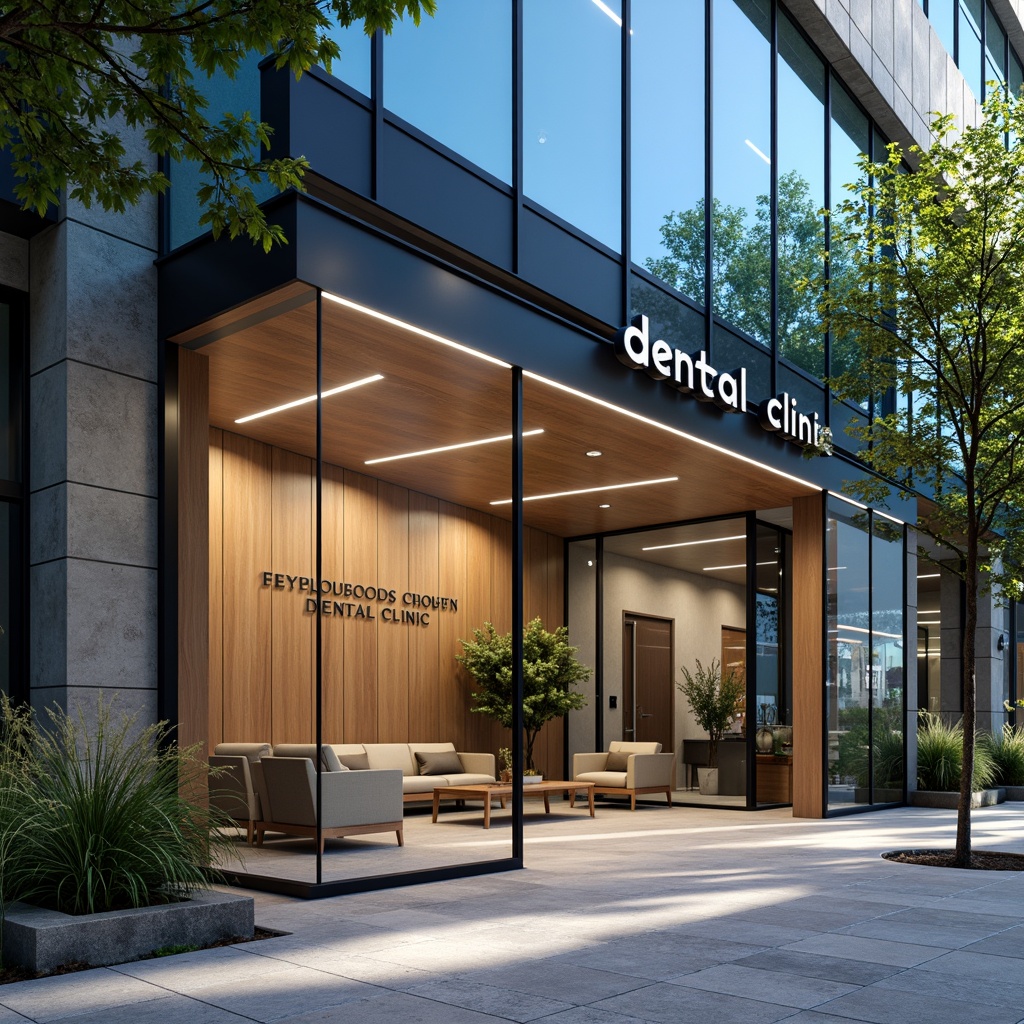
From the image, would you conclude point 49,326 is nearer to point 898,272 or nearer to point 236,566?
point 236,566

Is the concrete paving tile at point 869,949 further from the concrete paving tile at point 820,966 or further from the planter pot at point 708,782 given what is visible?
the planter pot at point 708,782

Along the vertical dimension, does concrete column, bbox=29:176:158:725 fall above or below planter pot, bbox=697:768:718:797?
above

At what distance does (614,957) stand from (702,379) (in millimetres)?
6385

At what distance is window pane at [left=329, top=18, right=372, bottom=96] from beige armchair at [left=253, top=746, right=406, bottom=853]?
15.7ft

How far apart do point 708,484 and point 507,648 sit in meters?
3.03

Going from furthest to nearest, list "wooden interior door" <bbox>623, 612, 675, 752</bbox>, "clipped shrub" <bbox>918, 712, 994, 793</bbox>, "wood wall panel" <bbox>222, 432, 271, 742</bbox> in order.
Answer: "wooden interior door" <bbox>623, 612, 675, 752</bbox> < "clipped shrub" <bbox>918, 712, 994, 793</bbox> < "wood wall panel" <bbox>222, 432, 271, 742</bbox>

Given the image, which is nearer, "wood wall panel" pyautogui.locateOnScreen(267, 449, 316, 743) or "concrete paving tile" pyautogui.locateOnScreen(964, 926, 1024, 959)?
"concrete paving tile" pyautogui.locateOnScreen(964, 926, 1024, 959)

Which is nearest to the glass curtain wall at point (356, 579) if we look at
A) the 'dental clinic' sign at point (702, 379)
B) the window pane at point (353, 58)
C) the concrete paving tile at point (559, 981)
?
the 'dental clinic' sign at point (702, 379)

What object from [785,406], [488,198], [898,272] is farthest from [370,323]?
[785,406]

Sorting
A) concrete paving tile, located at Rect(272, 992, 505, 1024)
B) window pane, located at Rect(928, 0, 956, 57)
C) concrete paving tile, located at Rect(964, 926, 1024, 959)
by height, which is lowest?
concrete paving tile, located at Rect(964, 926, 1024, 959)

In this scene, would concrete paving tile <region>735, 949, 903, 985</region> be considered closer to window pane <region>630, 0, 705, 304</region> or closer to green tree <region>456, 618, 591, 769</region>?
window pane <region>630, 0, 705, 304</region>

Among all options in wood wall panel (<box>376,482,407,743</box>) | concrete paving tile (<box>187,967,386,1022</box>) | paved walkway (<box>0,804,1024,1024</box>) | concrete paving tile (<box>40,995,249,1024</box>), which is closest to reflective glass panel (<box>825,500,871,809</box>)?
paved walkway (<box>0,804,1024,1024</box>)

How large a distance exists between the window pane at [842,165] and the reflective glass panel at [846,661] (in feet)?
5.95

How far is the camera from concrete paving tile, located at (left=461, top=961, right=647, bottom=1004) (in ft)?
15.0
